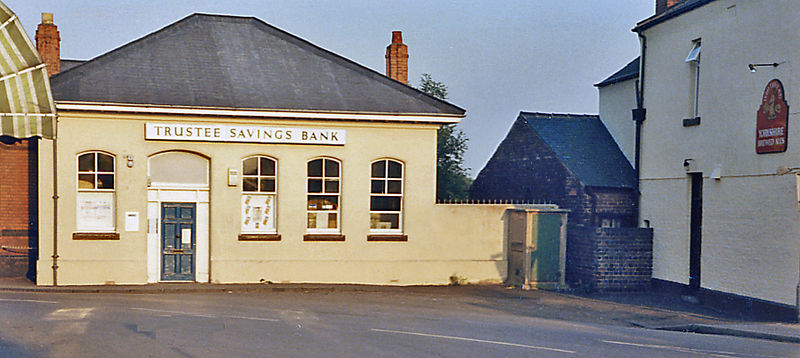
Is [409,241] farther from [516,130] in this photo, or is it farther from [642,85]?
[642,85]

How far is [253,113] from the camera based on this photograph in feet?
61.9

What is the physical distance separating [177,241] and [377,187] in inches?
206

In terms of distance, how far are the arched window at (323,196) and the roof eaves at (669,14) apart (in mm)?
9137

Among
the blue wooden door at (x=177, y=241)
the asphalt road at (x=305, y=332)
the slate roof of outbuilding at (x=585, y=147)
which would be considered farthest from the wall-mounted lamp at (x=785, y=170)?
the blue wooden door at (x=177, y=241)

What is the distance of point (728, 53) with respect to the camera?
17266 mm

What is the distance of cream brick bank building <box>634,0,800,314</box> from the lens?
49.9 feet

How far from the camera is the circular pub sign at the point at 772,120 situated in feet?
49.8

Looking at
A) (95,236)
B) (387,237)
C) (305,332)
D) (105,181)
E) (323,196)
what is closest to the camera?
(305,332)

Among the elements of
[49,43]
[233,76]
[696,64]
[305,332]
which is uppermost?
[49,43]

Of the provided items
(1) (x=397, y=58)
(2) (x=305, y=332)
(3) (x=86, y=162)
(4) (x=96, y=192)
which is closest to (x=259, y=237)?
(4) (x=96, y=192)

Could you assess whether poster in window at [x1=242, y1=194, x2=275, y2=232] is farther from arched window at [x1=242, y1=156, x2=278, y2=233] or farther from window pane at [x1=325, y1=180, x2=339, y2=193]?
window pane at [x1=325, y1=180, x2=339, y2=193]

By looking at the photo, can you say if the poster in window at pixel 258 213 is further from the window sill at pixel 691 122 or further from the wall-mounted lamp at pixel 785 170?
the wall-mounted lamp at pixel 785 170

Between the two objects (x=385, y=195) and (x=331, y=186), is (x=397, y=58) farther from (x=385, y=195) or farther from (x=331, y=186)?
(x=331, y=186)

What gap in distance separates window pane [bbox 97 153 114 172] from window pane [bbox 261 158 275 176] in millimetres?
3631
